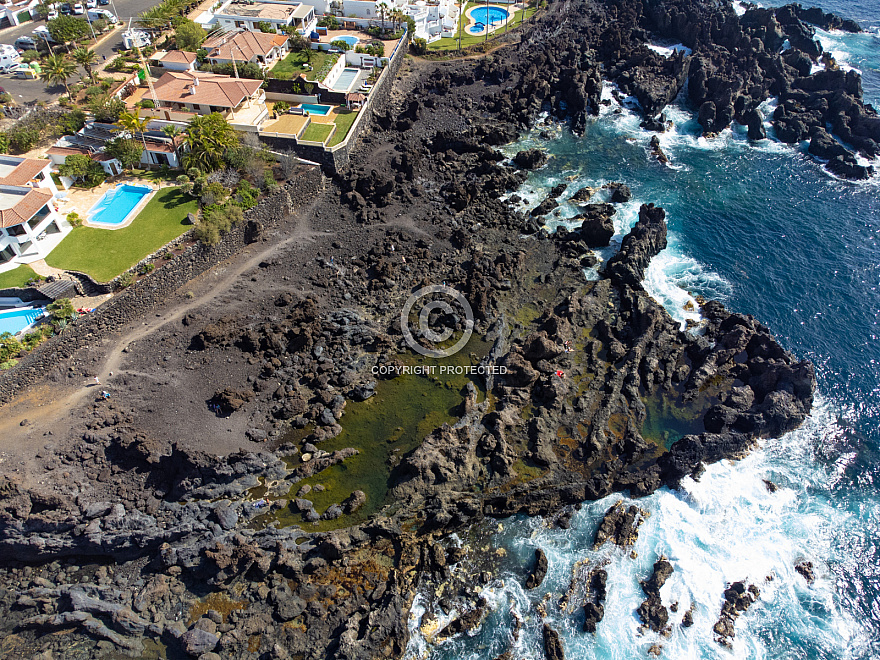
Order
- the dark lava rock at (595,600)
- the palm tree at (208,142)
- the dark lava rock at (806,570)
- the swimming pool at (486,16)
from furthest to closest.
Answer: the swimming pool at (486,16), the palm tree at (208,142), the dark lava rock at (806,570), the dark lava rock at (595,600)

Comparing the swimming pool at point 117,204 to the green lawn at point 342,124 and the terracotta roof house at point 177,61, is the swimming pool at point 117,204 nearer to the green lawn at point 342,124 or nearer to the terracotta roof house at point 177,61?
the green lawn at point 342,124

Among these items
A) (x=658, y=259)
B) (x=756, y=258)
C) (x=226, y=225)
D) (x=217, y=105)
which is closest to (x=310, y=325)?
(x=226, y=225)

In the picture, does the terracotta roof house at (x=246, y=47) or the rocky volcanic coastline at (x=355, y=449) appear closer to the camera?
the rocky volcanic coastline at (x=355, y=449)

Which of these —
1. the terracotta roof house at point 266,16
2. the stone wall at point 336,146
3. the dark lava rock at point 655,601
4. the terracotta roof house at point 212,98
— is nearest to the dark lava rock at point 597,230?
the stone wall at point 336,146

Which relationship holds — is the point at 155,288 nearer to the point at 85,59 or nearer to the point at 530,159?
the point at 85,59

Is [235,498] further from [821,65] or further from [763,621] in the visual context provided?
[821,65]

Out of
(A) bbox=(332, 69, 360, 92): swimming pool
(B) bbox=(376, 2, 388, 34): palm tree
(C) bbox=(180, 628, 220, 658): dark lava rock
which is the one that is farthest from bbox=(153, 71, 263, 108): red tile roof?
(C) bbox=(180, 628, 220, 658): dark lava rock

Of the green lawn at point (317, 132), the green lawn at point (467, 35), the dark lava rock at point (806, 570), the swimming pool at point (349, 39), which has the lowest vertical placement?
the dark lava rock at point (806, 570)
